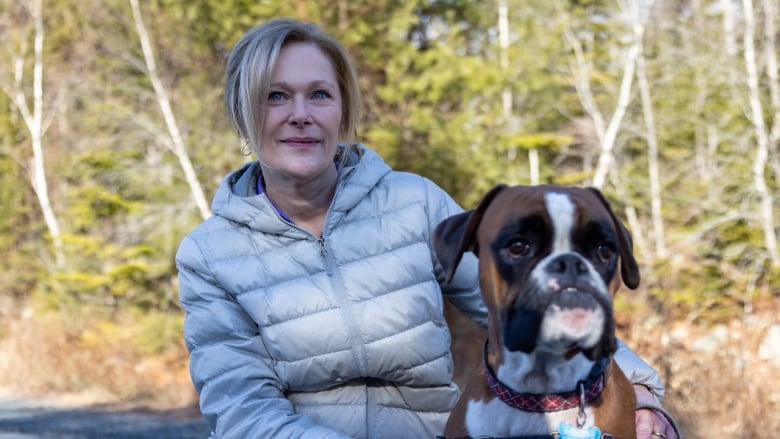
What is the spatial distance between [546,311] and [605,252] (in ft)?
0.91

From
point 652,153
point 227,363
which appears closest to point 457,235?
point 227,363

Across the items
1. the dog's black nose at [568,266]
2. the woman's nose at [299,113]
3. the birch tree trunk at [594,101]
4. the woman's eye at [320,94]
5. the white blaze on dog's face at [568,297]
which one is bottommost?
the birch tree trunk at [594,101]

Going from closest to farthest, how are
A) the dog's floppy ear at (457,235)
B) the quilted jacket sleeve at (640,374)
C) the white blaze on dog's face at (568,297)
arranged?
1. the white blaze on dog's face at (568,297)
2. the dog's floppy ear at (457,235)
3. the quilted jacket sleeve at (640,374)

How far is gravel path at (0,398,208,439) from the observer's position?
7.86 metres

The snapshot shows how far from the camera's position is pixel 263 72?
3.02 metres

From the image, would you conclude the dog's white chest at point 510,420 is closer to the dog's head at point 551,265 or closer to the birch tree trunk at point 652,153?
the dog's head at point 551,265

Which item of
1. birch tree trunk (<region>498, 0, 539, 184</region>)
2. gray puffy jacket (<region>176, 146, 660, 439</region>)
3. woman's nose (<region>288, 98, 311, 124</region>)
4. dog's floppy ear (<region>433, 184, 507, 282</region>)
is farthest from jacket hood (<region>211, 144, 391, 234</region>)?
birch tree trunk (<region>498, 0, 539, 184</region>)

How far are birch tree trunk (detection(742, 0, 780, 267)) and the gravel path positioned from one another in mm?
6958

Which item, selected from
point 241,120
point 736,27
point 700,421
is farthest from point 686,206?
point 241,120

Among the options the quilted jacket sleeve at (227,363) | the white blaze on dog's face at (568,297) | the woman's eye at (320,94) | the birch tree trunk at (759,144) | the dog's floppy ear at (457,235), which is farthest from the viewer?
the birch tree trunk at (759,144)

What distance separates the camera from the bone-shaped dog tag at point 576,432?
2.20 metres

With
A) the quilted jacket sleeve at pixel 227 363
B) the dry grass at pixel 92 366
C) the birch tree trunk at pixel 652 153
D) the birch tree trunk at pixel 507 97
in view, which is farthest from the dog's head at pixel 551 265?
the birch tree trunk at pixel 652 153

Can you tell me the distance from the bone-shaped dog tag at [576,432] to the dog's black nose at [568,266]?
41cm

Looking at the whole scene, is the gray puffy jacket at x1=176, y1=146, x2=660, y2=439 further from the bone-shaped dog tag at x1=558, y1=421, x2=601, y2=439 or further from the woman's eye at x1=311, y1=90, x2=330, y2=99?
the bone-shaped dog tag at x1=558, y1=421, x2=601, y2=439
